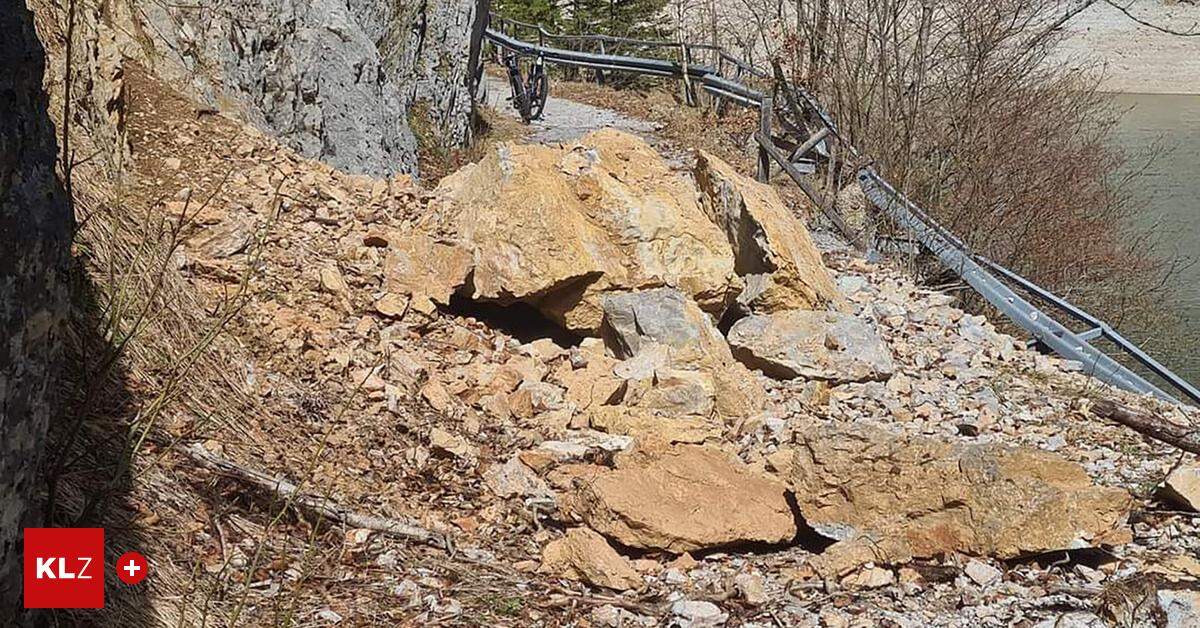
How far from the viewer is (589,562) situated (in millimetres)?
4105

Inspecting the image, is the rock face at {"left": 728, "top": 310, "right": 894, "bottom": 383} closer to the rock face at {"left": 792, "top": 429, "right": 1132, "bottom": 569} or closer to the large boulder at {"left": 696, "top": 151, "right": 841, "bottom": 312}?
the large boulder at {"left": 696, "top": 151, "right": 841, "bottom": 312}

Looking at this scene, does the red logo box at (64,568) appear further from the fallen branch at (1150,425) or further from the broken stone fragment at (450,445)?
the fallen branch at (1150,425)

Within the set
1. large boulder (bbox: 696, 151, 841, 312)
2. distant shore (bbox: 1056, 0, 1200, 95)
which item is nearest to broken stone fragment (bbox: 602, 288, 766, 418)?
large boulder (bbox: 696, 151, 841, 312)

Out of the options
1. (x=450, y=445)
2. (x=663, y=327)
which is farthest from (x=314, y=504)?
(x=663, y=327)

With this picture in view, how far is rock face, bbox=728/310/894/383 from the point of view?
21.4ft

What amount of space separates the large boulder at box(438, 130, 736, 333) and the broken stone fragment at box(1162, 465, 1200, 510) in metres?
3.12

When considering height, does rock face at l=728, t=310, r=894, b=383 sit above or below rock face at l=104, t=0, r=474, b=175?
below

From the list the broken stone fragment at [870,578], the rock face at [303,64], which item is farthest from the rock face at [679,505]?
the rock face at [303,64]

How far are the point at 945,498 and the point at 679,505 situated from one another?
1.09 m

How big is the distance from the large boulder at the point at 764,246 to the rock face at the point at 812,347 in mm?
309

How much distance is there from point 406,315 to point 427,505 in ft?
5.52

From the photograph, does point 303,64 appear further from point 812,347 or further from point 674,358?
point 812,347

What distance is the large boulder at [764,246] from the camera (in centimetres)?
715

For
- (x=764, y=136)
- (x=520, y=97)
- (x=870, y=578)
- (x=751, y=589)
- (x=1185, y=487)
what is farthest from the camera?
(x=520, y=97)
